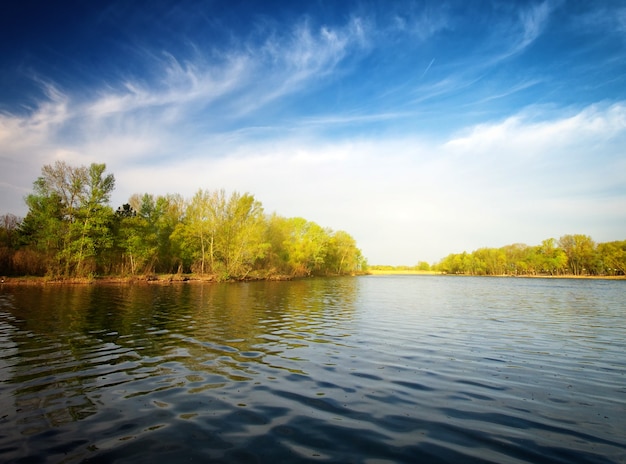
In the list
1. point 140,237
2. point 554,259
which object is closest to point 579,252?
point 554,259

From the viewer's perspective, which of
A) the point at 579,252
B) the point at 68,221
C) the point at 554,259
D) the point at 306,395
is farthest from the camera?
the point at 554,259

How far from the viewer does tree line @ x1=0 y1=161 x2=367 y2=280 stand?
5062 centimetres

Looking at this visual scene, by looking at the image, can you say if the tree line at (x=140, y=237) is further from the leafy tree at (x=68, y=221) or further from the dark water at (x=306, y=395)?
the dark water at (x=306, y=395)

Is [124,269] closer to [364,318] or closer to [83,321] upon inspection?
[83,321]

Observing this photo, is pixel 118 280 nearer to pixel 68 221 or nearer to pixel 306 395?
pixel 68 221

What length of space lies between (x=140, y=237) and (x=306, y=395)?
196ft

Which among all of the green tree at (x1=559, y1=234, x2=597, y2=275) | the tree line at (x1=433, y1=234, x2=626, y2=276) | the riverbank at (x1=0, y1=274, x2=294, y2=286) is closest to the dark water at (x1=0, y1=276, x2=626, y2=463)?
the riverbank at (x1=0, y1=274, x2=294, y2=286)

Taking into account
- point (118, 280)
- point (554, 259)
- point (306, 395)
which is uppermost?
point (554, 259)

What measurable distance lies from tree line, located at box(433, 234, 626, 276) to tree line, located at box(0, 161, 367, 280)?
104080mm

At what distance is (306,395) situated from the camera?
792 centimetres

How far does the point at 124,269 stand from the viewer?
195 ft

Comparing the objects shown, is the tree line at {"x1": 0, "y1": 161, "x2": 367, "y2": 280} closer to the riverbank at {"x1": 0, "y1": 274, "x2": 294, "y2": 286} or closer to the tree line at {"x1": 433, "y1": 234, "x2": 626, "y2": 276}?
the riverbank at {"x1": 0, "y1": 274, "x2": 294, "y2": 286}

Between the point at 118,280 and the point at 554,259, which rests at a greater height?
the point at 554,259

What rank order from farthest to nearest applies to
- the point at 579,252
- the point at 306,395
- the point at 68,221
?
1. the point at 579,252
2. the point at 68,221
3. the point at 306,395
